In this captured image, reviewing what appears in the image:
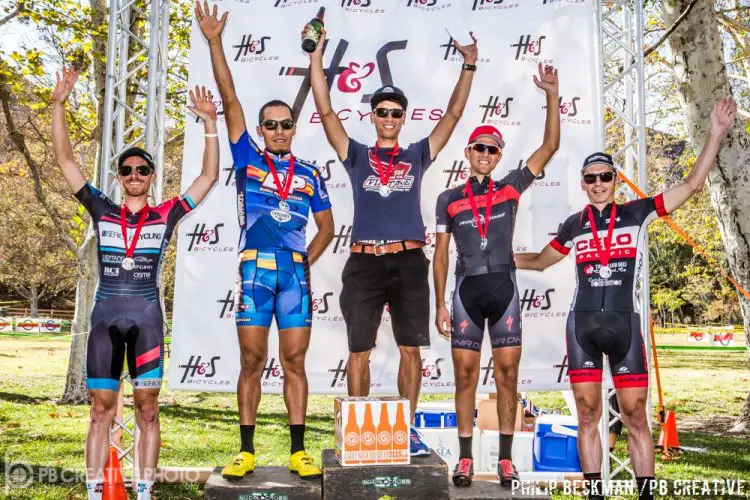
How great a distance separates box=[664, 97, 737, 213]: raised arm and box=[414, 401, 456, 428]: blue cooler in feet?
9.26

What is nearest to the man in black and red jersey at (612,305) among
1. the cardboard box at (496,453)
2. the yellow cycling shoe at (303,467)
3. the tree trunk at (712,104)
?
the cardboard box at (496,453)

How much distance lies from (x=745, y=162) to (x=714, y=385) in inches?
338

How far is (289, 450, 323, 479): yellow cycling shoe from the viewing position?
4090mm

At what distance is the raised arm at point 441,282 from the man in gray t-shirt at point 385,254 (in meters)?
0.09

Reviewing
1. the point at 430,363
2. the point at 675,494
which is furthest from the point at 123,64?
the point at 675,494

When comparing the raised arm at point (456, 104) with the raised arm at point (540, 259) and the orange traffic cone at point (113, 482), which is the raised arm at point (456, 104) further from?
the orange traffic cone at point (113, 482)

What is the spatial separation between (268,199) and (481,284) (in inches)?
65.7

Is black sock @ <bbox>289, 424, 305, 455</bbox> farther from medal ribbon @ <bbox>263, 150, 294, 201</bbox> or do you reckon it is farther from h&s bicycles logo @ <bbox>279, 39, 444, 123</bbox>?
h&s bicycles logo @ <bbox>279, 39, 444, 123</bbox>

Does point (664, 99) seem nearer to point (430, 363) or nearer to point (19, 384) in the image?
point (430, 363)

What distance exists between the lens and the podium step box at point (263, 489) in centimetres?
385

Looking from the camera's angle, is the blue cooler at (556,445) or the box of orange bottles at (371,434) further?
the blue cooler at (556,445)

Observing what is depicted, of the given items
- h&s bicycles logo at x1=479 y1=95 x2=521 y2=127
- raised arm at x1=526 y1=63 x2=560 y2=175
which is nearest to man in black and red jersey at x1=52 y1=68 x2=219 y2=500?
raised arm at x1=526 y1=63 x2=560 y2=175

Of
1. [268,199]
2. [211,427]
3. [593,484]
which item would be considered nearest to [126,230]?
[268,199]

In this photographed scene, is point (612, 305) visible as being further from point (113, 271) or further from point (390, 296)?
point (113, 271)
